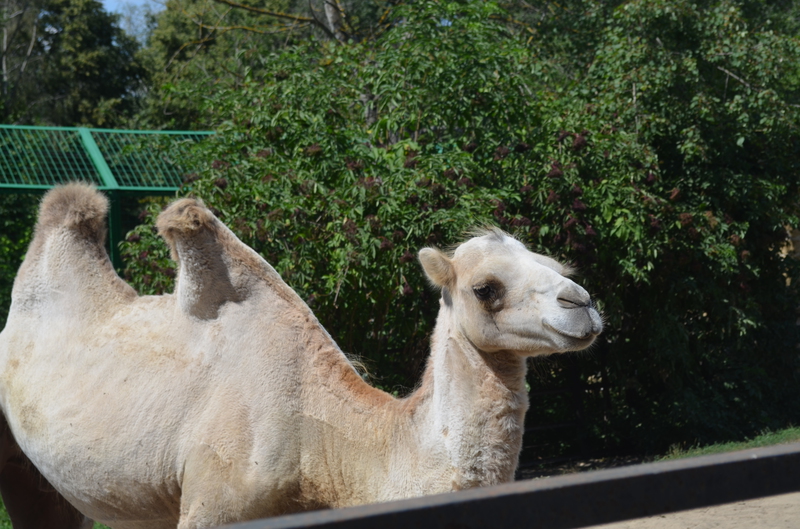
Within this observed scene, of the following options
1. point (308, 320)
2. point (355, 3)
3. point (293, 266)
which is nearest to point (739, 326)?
point (293, 266)

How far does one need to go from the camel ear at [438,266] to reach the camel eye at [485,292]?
8.3 inches

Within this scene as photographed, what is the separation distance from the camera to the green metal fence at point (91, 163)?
7.32 metres

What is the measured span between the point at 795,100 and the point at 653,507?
9.10 m

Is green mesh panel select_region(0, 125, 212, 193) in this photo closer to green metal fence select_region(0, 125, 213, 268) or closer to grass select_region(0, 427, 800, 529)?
green metal fence select_region(0, 125, 213, 268)

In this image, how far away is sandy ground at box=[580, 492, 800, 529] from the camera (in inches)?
192

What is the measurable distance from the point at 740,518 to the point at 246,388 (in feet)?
11.9

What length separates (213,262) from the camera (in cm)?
318

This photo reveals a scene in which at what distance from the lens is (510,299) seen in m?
2.66

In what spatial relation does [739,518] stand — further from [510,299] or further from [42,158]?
[42,158]

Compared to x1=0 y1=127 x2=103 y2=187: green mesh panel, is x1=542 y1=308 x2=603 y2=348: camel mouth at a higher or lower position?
lower

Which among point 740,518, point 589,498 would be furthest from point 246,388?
point 740,518

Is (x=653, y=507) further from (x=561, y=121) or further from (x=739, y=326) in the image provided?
(x=739, y=326)

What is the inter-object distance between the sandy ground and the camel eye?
2.63 meters

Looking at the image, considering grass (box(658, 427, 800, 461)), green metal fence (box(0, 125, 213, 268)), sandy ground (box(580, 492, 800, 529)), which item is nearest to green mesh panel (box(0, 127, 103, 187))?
green metal fence (box(0, 125, 213, 268))
